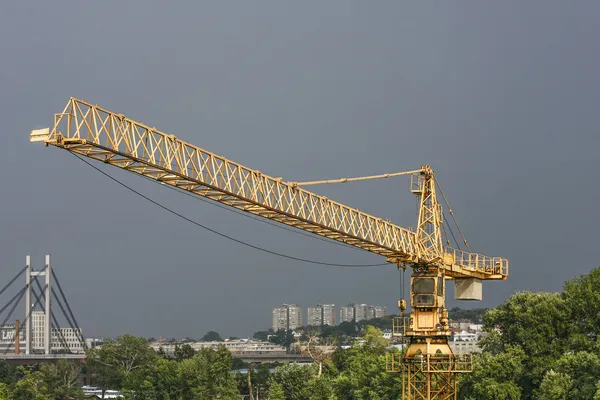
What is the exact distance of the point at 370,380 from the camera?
11194 centimetres

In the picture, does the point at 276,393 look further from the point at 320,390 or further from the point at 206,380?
the point at 206,380

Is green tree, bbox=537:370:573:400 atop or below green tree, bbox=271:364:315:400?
atop

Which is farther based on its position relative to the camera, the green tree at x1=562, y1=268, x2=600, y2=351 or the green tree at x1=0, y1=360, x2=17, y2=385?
the green tree at x1=0, y1=360, x2=17, y2=385

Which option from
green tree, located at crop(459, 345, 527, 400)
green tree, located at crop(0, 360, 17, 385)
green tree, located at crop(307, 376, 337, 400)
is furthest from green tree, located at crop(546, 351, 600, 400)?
green tree, located at crop(0, 360, 17, 385)

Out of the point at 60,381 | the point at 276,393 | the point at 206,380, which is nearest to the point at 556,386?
the point at 276,393

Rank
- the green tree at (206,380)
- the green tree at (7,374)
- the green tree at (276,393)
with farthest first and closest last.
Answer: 1. the green tree at (7,374)
2. the green tree at (206,380)
3. the green tree at (276,393)

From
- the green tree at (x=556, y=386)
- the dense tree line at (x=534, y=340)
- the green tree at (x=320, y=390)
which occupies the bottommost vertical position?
the green tree at (x=320, y=390)

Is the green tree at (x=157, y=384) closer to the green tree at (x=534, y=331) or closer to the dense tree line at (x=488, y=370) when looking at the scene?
the dense tree line at (x=488, y=370)

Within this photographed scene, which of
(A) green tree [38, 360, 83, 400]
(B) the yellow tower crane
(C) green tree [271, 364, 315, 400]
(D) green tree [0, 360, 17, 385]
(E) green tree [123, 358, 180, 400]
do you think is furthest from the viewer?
(D) green tree [0, 360, 17, 385]

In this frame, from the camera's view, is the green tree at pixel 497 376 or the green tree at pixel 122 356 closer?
the green tree at pixel 497 376

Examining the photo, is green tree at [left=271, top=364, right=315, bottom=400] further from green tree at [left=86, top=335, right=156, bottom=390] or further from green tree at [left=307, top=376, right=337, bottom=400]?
green tree at [left=86, top=335, right=156, bottom=390]

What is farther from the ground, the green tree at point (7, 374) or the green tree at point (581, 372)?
the green tree at point (581, 372)

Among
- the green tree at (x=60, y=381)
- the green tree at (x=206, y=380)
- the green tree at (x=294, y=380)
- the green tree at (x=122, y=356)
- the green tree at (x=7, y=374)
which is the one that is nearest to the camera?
the green tree at (x=294, y=380)

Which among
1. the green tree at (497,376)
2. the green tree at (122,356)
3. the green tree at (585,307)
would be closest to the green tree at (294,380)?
the green tree at (497,376)
